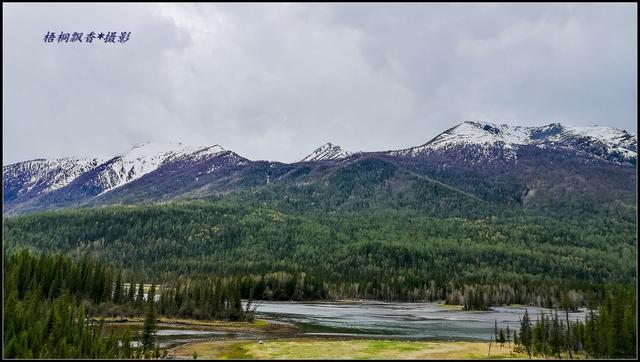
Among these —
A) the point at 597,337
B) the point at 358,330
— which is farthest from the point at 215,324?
the point at 597,337

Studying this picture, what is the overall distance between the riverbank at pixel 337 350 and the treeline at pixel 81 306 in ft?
25.8

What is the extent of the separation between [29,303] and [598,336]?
232ft

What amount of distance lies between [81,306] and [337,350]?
40.1 m

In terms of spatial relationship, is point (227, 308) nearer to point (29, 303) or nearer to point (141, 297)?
point (141, 297)

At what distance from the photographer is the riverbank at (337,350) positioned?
219 feet

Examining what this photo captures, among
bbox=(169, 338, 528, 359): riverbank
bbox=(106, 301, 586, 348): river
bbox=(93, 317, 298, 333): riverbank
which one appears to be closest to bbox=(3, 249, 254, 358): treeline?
bbox=(93, 317, 298, 333): riverbank

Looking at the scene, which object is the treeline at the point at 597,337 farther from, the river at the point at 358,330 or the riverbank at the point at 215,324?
the riverbank at the point at 215,324

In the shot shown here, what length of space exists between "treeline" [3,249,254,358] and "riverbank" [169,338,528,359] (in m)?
7.87

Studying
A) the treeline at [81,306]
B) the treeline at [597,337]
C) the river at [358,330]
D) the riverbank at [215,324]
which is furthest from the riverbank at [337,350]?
the riverbank at [215,324]

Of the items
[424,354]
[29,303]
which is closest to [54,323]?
[29,303]

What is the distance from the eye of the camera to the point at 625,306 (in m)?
71.2

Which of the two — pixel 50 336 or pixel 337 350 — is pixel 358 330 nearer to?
pixel 337 350

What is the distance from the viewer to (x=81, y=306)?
8238cm

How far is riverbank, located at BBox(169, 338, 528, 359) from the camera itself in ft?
219
